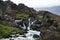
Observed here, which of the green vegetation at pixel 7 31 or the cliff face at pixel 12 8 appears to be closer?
the green vegetation at pixel 7 31

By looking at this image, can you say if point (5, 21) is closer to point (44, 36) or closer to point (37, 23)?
point (37, 23)

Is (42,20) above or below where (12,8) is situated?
above

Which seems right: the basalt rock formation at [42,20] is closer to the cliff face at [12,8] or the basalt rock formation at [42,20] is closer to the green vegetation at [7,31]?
the cliff face at [12,8]

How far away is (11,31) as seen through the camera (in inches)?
3772

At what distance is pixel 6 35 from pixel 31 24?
1086 inches

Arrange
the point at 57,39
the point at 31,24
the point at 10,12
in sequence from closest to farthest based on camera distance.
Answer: the point at 57,39 → the point at 31,24 → the point at 10,12

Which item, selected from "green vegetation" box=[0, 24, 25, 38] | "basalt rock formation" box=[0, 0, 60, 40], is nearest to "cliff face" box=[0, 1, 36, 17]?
"basalt rock formation" box=[0, 0, 60, 40]

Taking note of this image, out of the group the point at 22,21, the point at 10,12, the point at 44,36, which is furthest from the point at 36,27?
the point at 44,36

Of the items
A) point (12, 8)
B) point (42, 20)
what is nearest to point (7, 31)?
point (42, 20)

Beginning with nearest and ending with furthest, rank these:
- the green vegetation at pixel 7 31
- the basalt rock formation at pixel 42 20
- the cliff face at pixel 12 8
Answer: the basalt rock formation at pixel 42 20
the green vegetation at pixel 7 31
the cliff face at pixel 12 8

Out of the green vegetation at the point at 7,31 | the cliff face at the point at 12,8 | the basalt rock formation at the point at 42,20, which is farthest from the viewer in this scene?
the cliff face at the point at 12,8

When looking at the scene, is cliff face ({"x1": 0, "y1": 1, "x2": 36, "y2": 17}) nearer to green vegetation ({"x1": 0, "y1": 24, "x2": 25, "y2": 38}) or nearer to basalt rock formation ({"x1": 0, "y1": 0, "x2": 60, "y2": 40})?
basalt rock formation ({"x1": 0, "y1": 0, "x2": 60, "y2": 40})

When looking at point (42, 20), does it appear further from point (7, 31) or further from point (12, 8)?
point (12, 8)

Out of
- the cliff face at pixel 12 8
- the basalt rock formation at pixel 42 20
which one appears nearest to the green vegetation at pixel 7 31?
the basalt rock formation at pixel 42 20
